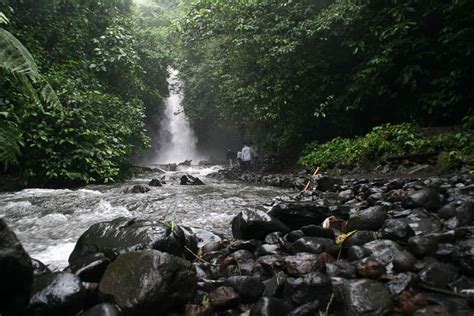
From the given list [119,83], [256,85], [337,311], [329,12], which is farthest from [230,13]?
[337,311]

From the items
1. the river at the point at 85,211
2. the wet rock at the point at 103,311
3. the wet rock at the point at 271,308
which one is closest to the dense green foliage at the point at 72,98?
the river at the point at 85,211

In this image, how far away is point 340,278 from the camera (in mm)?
2637

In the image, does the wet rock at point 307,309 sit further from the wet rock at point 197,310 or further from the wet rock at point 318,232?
the wet rock at point 318,232

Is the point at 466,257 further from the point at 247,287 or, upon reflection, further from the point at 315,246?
the point at 247,287

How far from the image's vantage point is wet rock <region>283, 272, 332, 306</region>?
2391 mm

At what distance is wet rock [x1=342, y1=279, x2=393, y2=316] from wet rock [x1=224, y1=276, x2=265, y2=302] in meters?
0.64

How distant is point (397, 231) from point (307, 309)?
4.95 feet

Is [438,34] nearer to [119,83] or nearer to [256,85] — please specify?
[256,85]

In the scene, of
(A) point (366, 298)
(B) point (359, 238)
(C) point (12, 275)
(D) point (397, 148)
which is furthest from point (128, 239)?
(D) point (397, 148)

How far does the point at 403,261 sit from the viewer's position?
2734mm

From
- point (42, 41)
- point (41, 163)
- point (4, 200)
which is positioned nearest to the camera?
point (4, 200)

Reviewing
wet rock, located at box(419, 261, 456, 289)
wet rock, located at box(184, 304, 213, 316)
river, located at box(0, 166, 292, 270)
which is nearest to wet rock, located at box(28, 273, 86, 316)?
wet rock, located at box(184, 304, 213, 316)

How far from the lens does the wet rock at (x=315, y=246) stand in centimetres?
316

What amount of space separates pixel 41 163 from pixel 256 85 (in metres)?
7.79
